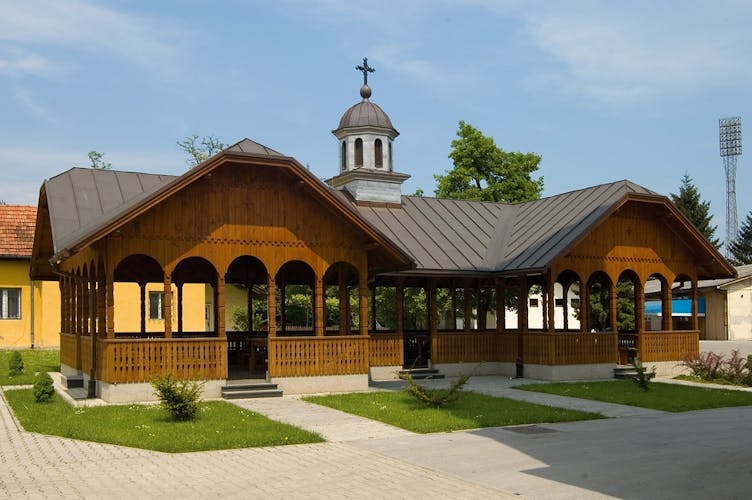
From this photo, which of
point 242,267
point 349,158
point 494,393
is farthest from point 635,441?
point 349,158

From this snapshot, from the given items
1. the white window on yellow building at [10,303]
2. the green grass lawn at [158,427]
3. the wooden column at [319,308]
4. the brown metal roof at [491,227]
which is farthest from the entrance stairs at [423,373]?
the white window on yellow building at [10,303]

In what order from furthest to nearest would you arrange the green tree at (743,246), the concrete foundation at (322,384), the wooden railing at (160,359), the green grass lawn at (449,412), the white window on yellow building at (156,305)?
the green tree at (743,246) < the white window on yellow building at (156,305) < the concrete foundation at (322,384) < the wooden railing at (160,359) < the green grass lawn at (449,412)

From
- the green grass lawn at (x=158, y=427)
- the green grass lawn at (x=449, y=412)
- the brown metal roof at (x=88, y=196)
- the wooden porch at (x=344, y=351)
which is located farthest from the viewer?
the brown metal roof at (x=88, y=196)

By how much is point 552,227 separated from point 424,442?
13310mm

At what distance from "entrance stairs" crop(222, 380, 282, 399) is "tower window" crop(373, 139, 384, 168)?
1063 cm

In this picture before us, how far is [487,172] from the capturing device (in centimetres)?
4259

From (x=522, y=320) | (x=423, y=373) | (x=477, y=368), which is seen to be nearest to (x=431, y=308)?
(x=423, y=373)

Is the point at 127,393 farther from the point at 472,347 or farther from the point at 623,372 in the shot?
the point at 623,372

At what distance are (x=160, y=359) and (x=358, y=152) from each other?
12079mm

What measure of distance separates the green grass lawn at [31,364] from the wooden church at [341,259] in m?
1.33

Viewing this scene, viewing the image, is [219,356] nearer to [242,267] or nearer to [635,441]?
[242,267]

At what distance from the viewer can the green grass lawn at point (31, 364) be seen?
76.9 ft

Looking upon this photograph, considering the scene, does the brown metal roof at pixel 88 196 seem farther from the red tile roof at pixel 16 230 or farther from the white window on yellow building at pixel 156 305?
the white window on yellow building at pixel 156 305

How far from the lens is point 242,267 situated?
2606 cm
